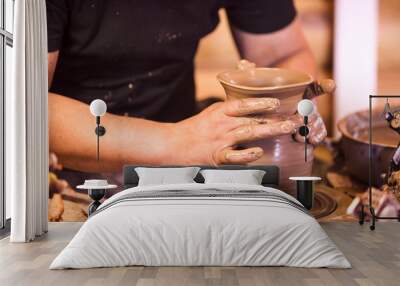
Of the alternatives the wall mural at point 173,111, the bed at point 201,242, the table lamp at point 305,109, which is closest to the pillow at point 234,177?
the wall mural at point 173,111

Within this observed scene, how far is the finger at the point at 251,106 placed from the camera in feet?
24.5

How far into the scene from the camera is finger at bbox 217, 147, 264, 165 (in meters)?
7.50

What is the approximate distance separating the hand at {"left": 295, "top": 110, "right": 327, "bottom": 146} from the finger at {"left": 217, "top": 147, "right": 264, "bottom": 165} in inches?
26.5

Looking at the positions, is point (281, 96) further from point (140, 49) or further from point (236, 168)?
point (140, 49)

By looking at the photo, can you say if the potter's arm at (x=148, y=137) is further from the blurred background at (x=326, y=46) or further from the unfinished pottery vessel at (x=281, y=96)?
the blurred background at (x=326, y=46)

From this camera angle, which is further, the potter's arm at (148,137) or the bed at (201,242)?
the potter's arm at (148,137)

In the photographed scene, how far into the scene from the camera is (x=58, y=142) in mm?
7688

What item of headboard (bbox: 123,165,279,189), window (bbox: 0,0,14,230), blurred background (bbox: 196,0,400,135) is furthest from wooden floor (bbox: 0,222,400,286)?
blurred background (bbox: 196,0,400,135)

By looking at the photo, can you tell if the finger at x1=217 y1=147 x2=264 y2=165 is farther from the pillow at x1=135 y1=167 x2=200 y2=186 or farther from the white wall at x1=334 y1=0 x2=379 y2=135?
the white wall at x1=334 y1=0 x2=379 y2=135

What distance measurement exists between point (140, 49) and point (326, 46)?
2346mm

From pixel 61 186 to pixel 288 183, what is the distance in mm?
2818

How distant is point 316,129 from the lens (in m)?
7.70

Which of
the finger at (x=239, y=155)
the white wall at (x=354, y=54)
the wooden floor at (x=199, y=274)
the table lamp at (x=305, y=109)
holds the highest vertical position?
the white wall at (x=354, y=54)

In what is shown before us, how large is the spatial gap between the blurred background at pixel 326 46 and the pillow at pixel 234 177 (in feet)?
3.96
